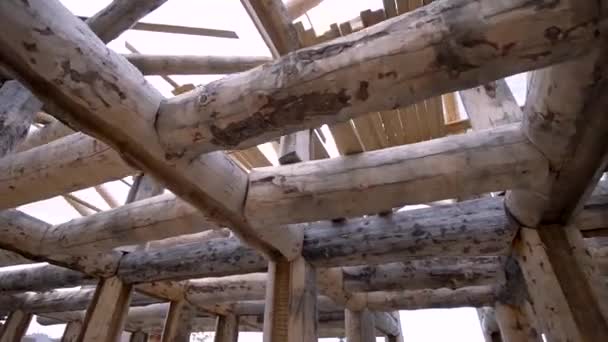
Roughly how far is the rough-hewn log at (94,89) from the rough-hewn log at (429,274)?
1.92 m

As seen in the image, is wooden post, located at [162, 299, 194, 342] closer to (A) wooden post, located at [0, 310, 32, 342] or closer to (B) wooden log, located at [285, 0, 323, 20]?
(A) wooden post, located at [0, 310, 32, 342]

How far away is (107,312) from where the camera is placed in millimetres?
3176

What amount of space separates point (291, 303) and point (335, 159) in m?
1.12

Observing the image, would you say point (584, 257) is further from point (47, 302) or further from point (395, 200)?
point (47, 302)

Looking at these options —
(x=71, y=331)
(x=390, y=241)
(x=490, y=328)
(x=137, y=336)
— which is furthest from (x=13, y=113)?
(x=137, y=336)

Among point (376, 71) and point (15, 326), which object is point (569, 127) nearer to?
point (376, 71)

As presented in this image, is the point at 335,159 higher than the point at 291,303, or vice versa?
the point at 335,159

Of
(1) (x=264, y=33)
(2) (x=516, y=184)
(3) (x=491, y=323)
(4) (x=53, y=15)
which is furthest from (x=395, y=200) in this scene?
(3) (x=491, y=323)

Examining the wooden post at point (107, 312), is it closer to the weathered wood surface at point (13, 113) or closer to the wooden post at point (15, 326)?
the weathered wood surface at point (13, 113)

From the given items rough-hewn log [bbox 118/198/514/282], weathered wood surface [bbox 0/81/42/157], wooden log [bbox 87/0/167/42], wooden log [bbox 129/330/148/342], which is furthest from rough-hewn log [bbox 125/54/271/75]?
wooden log [bbox 129/330/148/342]

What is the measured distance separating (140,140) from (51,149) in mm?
791

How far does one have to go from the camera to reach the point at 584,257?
1.83m

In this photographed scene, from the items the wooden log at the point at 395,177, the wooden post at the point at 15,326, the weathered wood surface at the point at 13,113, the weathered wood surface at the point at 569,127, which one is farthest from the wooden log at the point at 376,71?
the wooden post at the point at 15,326

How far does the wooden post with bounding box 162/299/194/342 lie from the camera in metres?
3.85
